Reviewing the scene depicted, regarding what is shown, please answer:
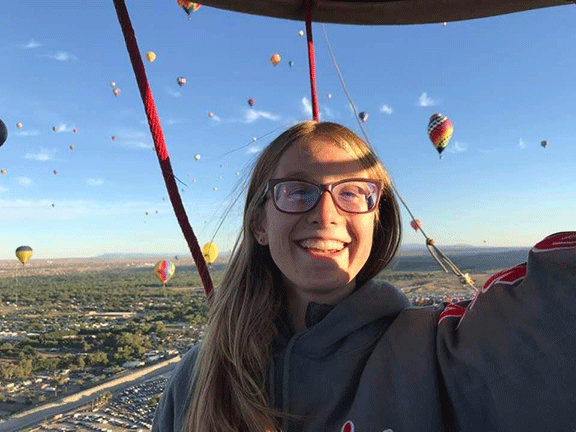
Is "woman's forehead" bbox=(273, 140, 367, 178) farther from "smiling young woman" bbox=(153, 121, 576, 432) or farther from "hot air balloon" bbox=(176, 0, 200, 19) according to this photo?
"hot air balloon" bbox=(176, 0, 200, 19)

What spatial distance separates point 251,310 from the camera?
3.43ft

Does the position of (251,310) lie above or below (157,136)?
below

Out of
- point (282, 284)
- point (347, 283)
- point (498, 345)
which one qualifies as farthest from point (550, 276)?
point (282, 284)

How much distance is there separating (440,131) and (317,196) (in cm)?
1504

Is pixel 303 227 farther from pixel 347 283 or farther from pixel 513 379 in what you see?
pixel 513 379

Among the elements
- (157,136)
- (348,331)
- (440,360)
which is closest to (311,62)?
(157,136)

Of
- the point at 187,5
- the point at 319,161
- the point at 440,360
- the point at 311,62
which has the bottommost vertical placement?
the point at 440,360

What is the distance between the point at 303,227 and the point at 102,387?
2085 cm

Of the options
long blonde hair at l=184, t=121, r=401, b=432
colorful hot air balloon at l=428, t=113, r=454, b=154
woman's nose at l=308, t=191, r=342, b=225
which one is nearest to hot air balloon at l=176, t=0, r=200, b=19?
long blonde hair at l=184, t=121, r=401, b=432

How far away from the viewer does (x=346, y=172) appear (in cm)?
95

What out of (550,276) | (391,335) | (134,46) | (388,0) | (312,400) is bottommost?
(312,400)

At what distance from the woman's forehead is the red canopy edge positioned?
1.55 feet

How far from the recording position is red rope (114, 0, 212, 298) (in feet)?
3.60

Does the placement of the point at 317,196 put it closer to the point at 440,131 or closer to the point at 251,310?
the point at 251,310
